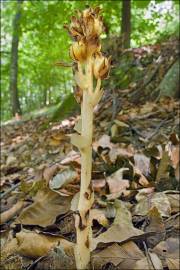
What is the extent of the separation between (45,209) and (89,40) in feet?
2.71

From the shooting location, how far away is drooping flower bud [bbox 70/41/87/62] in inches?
31.6

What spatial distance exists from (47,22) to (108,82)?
11.2ft

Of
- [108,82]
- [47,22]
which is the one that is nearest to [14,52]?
[47,22]

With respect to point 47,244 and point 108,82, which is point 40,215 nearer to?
point 47,244

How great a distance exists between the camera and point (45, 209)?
4.75ft

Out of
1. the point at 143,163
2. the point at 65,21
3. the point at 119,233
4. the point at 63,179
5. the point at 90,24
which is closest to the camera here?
the point at 90,24

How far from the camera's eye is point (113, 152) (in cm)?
210

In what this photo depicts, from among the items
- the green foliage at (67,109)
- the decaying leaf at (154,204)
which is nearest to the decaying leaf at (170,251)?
the decaying leaf at (154,204)

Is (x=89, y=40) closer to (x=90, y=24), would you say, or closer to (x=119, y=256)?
(x=90, y=24)

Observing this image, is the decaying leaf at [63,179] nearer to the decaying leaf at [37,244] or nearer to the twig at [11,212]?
the twig at [11,212]

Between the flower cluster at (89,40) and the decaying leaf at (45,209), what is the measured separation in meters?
0.73

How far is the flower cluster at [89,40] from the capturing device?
31.5 inches

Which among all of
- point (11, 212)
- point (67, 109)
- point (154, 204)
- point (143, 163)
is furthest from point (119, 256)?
point (67, 109)

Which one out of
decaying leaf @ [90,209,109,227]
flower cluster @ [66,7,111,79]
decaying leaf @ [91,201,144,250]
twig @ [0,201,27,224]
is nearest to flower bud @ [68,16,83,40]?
flower cluster @ [66,7,111,79]
